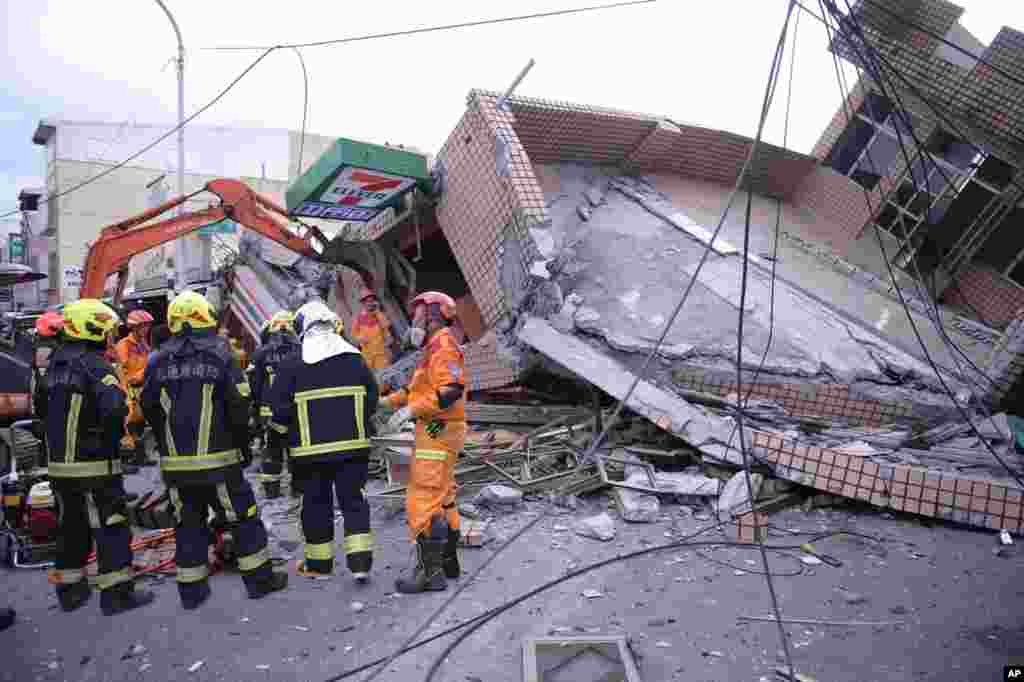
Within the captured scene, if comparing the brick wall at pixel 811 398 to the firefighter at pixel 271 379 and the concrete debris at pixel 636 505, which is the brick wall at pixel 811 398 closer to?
the concrete debris at pixel 636 505

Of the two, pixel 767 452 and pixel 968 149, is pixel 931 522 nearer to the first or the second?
pixel 767 452

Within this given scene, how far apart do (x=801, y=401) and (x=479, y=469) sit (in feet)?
10.1

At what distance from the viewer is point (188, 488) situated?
156 inches

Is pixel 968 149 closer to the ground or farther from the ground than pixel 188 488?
farther from the ground

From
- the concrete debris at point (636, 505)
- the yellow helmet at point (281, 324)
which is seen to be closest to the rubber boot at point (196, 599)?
the yellow helmet at point (281, 324)

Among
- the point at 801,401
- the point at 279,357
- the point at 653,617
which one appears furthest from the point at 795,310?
the point at 279,357

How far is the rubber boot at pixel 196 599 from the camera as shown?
397 cm

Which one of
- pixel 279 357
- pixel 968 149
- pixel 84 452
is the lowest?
pixel 279 357

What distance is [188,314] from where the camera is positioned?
13.1ft

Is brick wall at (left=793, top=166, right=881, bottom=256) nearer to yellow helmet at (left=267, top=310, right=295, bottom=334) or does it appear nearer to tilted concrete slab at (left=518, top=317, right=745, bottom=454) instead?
tilted concrete slab at (left=518, top=317, right=745, bottom=454)

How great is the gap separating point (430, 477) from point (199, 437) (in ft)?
4.39

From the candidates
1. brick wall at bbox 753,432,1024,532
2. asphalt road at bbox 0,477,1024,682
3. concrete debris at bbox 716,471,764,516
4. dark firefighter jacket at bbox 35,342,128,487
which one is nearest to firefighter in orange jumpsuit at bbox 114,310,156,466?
asphalt road at bbox 0,477,1024,682

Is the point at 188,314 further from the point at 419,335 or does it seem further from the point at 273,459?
the point at 273,459

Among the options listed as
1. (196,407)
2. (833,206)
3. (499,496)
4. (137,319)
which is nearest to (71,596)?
(196,407)
